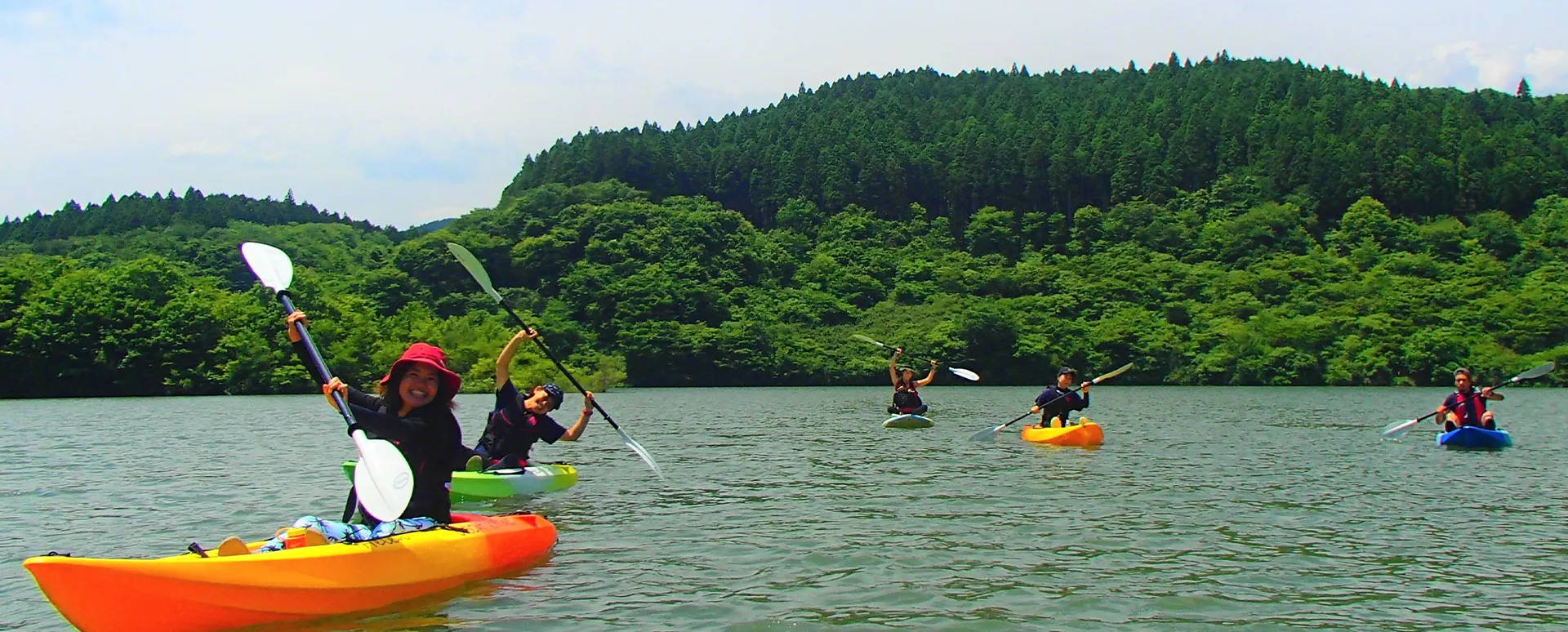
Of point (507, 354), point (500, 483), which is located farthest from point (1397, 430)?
point (507, 354)

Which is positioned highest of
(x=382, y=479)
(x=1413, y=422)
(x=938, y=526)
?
(x=382, y=479)

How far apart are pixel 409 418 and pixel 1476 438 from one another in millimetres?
17569

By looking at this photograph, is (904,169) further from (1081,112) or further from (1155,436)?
(1155,436)

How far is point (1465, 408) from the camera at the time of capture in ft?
A: 66.2

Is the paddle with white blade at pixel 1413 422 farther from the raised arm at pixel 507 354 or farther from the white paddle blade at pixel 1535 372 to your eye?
the raised arm at pixel 507 354

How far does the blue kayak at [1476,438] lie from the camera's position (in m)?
19.7

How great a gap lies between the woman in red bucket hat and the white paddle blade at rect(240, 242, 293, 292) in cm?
145

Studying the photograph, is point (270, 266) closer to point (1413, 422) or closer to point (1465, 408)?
point (1465, 408)

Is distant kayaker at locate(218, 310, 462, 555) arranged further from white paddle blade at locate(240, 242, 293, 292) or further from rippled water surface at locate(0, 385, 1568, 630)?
white paddle blade at locate(240, 242, 293, 292)

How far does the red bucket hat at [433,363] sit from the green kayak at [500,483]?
5174 millimetres

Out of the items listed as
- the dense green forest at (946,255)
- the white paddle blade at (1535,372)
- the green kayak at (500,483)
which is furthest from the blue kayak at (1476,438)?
the dense green forest at (946,255)

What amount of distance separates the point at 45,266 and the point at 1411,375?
214ft

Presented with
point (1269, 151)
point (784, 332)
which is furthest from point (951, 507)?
point (1269, 151)

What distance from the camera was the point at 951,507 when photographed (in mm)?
13109
